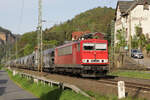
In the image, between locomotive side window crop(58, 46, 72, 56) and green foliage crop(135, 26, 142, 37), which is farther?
green foliage crop(135, 26, 142, 37)

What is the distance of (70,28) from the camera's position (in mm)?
111125

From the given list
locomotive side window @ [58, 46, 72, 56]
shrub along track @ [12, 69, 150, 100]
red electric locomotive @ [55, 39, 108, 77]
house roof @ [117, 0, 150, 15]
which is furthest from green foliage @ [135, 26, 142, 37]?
shrub along track @ [12, 69, 150, 100]

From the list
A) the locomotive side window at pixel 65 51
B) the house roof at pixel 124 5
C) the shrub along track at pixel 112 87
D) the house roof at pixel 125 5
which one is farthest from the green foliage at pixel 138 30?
the shrub along track at pixel 112 87

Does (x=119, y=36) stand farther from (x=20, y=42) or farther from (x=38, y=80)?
(x=20, y=42)

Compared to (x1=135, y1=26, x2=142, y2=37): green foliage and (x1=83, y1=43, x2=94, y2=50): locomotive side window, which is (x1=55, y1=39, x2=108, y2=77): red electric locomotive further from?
(x1=135, y1=26, x2=142, y2=37): green foliage

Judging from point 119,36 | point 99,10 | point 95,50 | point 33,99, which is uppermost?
point 99,10

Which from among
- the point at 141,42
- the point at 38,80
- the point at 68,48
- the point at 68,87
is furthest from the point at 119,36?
the point at 68,87

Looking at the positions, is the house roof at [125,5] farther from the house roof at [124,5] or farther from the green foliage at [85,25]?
the green foliage at [85,25]

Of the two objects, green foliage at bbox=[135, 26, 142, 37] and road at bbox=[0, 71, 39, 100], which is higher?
green foliage at bbox=[135, 26, 142, 37]

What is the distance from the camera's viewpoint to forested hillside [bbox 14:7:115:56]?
93.7m

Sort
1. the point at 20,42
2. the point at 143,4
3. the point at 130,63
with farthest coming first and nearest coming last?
the point at 20,42 < the point at 143,4 < the point at 130,63

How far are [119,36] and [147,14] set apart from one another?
10.4 m

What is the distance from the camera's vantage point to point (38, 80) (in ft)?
78.4

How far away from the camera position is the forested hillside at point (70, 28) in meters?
93.7
